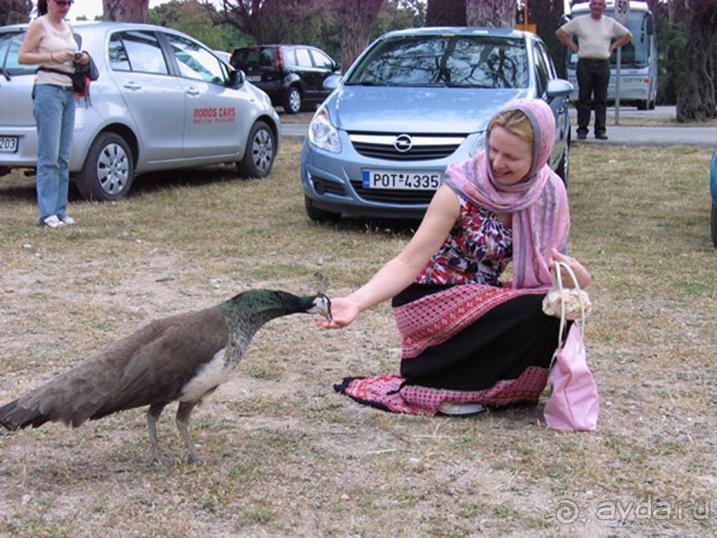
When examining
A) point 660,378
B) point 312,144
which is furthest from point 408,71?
point 660,378

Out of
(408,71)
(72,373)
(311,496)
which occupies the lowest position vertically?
(311,496)

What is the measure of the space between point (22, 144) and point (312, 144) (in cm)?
302

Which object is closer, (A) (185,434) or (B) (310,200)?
(A) (185,434)

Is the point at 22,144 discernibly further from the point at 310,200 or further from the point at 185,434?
the point at 185,434

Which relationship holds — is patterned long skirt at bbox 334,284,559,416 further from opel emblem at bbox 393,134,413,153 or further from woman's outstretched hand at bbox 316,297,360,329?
opel emblem at bbox 393,134,413,153

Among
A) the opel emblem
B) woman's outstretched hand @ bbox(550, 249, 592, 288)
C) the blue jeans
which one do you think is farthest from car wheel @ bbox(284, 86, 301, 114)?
woman's outstretched hand @ bbox(550, 249, 592, 288)

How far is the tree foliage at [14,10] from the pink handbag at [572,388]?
67.0 feet

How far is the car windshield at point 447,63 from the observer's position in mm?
8969

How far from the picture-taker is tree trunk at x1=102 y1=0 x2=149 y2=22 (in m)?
16.0

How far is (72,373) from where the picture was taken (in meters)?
3.46

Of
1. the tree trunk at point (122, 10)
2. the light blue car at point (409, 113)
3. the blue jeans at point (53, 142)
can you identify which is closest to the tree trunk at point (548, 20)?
the tree trunk at point (122, 10)

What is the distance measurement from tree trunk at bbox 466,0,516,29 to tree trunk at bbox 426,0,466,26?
6.53 meters

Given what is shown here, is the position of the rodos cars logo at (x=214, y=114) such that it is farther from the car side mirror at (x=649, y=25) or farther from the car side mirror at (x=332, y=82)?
the car side mirror at (x=649, y=25)

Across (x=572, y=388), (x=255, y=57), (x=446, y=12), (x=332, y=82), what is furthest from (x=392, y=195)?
(x=255, y=57)
